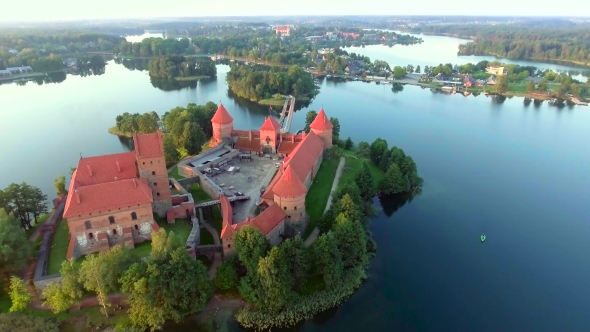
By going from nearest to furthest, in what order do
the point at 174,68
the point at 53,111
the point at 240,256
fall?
the point at 240,256 < the point at 53,111 < the point at 174,68

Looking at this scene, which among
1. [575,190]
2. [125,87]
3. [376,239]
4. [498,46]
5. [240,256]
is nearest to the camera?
[240,256]

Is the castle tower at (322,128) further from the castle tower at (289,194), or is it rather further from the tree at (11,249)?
the tree at (11,249)

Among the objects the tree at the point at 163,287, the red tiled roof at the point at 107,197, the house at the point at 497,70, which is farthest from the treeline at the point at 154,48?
the tree at the point at 163,287

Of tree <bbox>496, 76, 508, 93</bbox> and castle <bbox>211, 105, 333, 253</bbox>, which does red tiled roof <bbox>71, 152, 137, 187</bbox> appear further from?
tree <bbox>496, 76, 508, 93</bbox>

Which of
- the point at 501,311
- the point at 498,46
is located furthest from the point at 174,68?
the point at 498,46

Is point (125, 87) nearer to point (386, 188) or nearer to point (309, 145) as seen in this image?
point (309, 145)

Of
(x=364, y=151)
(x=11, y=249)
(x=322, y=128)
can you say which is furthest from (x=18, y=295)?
(x=364, y=151)

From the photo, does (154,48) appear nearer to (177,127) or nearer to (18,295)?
(177,127)
